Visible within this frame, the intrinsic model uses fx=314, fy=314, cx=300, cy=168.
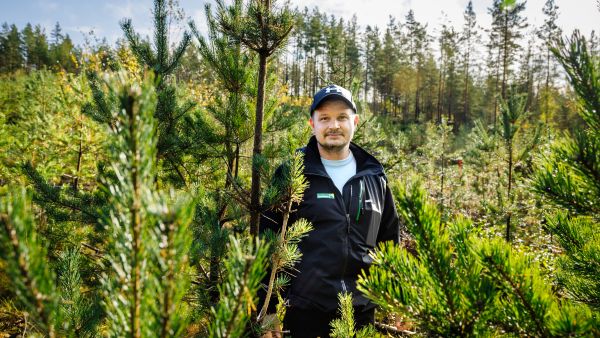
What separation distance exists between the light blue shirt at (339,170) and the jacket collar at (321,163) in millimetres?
72

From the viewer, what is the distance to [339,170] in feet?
8.80

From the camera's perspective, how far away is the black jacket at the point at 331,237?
2383 millimetres

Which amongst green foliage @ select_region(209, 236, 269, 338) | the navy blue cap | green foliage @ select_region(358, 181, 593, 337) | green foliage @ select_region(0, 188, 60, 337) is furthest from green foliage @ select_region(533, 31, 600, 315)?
the navy blue cap

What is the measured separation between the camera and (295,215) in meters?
2.56

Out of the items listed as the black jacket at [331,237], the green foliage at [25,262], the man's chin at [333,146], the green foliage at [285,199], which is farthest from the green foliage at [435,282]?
the man's chin at [333,146]

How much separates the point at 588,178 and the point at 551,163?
135mm

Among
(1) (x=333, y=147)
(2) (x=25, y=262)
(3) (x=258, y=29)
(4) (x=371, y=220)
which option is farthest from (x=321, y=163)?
(2) (x=25, y=262)

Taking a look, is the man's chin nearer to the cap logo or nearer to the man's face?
the man's face

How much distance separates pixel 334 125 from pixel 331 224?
781 millimetres

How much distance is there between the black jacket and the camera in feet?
7.82

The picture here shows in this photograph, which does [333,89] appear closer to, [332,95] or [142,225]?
[332,95]

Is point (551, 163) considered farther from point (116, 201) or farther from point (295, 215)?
point (295, 215)

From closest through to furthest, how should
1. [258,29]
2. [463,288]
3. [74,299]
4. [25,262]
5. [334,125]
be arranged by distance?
[25,262] → [463,288] → [74,299] → [258,29] → [334,125]

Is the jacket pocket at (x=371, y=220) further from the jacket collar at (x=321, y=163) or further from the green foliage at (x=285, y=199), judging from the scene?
the green foliage at (x=285, y=199)
